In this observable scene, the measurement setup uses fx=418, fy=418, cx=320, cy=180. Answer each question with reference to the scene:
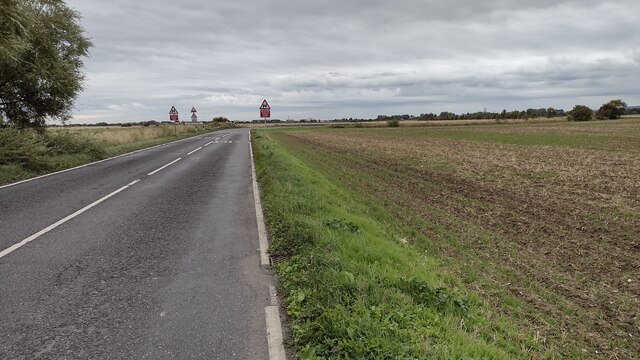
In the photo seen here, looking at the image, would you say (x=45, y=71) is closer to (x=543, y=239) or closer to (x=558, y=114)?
(x=543, y=239)

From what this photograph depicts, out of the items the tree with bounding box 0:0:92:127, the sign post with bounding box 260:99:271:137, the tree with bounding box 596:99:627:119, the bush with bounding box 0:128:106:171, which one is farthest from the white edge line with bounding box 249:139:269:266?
the tree with bounding box 596:99:627:119

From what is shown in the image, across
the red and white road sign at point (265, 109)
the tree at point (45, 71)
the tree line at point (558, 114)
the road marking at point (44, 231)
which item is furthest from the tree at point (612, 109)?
the road marking at point (44, 231)

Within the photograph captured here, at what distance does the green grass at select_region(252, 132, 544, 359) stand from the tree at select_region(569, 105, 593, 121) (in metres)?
115

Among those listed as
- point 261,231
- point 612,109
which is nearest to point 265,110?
point 261,231

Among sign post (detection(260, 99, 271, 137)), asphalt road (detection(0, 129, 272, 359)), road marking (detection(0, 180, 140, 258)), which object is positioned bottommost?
asphalt road (detection(0, 129, 272, 359))

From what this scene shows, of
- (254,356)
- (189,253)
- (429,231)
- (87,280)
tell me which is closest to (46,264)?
(87,280)

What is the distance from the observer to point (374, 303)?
410 cm

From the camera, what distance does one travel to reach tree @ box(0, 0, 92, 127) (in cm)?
1867

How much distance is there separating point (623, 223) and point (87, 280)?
9438 mm

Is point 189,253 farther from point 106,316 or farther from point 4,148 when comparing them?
point 4,148

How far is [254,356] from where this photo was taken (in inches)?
135

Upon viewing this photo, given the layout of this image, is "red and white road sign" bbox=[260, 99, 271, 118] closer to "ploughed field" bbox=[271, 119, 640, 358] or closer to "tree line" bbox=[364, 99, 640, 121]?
"ploughed field" bbox=[271, 119, 640, 358]

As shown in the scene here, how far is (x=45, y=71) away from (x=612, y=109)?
121m

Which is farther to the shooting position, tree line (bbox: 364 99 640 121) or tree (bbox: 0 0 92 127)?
tree line (bbox: 364 99 640 121)
